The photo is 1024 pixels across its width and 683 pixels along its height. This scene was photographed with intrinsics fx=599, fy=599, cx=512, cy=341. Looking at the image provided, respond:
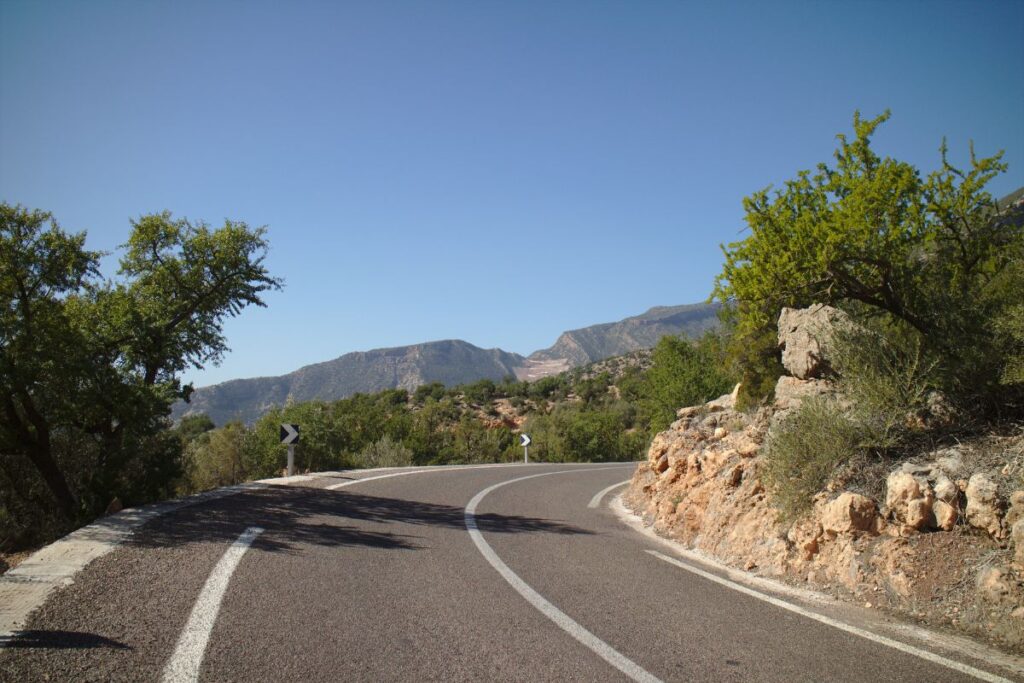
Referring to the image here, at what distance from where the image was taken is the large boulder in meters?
9.68

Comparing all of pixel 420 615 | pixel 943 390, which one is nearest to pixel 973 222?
pixel 943 390

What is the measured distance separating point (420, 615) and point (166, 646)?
176 cm

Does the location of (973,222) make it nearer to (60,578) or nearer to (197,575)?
(197,575)

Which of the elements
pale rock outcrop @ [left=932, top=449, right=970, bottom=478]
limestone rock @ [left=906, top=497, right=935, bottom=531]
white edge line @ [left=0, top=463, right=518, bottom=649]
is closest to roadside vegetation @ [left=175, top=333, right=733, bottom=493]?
white edge line @ [left=0, top=463, right=518, bottom=649]

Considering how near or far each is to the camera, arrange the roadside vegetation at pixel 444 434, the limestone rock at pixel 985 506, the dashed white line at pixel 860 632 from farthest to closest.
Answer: the roadside vegetation at pixel 444 434 < the limestone rock at pixel 985 506 < the dashed white line at pixel 860 632

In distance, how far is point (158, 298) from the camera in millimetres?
19438

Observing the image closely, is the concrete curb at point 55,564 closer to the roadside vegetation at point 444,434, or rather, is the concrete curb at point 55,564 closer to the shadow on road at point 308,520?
the shadow on road at point 308,520

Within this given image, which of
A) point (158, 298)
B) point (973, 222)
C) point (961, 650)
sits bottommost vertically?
point (961, 650)

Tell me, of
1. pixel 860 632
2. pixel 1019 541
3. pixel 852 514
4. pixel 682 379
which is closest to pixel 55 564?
pixel 860 632

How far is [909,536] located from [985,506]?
685 millimetres

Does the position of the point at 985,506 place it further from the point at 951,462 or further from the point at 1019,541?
the point at 951,462

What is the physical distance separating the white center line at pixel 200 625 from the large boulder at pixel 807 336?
857 centimetres

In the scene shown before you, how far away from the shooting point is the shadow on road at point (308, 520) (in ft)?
22.3

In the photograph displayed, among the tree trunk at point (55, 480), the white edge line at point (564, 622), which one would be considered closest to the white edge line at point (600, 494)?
the white edge line at point (564, 622)
